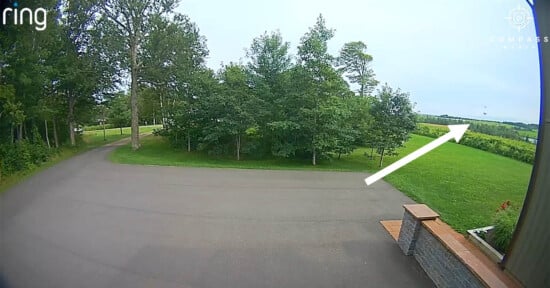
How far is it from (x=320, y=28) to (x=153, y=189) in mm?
6546

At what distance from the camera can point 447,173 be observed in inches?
307

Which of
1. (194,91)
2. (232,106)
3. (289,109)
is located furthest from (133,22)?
(289,109)

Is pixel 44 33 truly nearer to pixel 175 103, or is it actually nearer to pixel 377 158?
pixel 175 103

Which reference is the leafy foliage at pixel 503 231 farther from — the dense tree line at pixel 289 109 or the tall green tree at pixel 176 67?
the tall green tree at pixel 176 67

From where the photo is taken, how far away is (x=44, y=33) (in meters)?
5.26

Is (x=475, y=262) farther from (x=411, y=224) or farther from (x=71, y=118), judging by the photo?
(x=71, y=118)

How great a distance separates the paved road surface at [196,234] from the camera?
8.57 ft

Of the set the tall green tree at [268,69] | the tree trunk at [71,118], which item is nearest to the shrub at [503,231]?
the tall green tree at [268,69]

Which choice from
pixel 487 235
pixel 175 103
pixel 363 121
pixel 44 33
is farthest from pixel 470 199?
pixel 175 103

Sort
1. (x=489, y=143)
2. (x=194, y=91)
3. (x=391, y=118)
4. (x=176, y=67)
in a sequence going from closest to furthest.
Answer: (x=391, y=118), (x=194, y=91), (x=489, y=143), (x=176, y=67)

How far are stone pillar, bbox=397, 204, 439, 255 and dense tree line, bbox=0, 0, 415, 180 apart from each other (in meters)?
4.85
